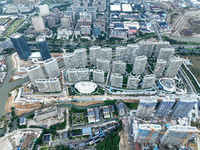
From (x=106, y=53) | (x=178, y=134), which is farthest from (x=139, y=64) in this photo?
(x=178, y=134)

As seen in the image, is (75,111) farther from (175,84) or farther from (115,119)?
(175,84)

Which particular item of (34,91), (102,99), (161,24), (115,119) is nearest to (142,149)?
(115,119)

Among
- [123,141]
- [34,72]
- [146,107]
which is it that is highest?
[34,72]

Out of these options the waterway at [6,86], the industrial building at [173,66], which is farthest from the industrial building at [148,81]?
the waterway at [6,86]

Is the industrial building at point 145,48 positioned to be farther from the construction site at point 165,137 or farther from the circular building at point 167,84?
the construction site at point 165,137

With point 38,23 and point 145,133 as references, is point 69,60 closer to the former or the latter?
point 145,133

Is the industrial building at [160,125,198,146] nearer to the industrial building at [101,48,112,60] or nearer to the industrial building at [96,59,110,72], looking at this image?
the industrial building at [96,59,110,72]
